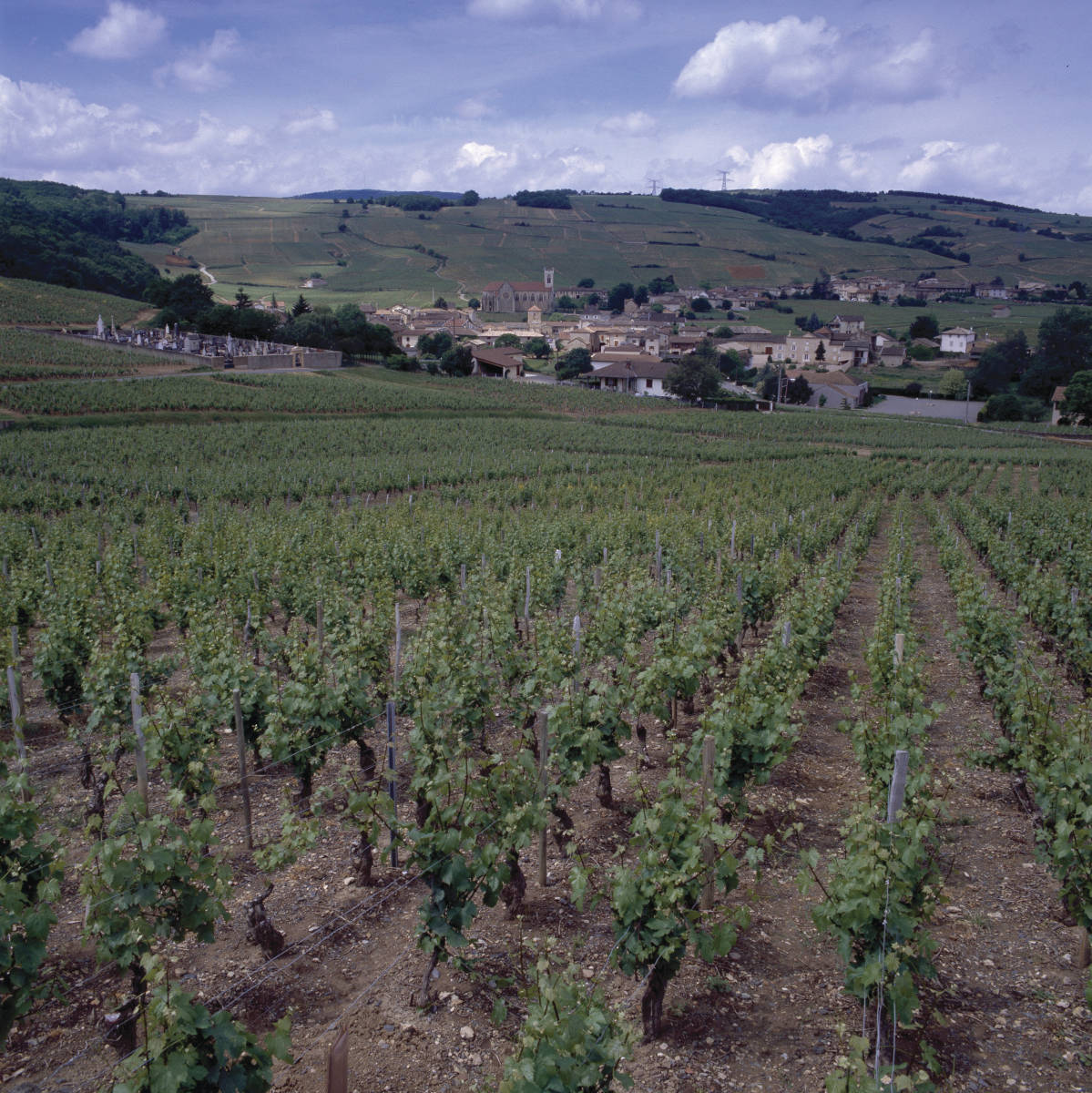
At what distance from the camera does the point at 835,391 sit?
8206cm

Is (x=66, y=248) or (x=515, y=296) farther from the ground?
(x=515, y=296)

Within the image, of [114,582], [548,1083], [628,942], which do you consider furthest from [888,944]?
[114,582]

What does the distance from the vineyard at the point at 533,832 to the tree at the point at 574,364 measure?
7352 centimetres

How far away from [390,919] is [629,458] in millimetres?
34505

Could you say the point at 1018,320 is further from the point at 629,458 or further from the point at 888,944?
the point at 888,944

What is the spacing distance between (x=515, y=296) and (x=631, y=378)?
221 ft

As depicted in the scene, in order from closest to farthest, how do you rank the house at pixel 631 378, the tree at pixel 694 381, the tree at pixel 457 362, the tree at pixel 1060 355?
the tree at pixel 694 381
the tree at pixel 457 362
the house at pixel 631 378
the tree at pixel 1060 355

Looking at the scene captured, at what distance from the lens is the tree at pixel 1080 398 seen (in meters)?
68.6

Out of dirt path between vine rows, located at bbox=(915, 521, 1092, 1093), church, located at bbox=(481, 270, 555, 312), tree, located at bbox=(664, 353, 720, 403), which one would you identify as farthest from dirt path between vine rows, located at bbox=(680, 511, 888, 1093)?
church, located at bbox=(481, 270, 555, 312)

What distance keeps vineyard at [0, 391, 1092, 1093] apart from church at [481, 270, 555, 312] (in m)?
130

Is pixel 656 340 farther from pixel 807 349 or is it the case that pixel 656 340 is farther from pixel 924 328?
pixel 924 328

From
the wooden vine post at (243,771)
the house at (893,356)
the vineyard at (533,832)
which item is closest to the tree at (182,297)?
the vineyard at (533,832)

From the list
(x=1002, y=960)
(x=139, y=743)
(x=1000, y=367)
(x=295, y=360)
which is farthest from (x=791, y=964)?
(x=1000, y=367)

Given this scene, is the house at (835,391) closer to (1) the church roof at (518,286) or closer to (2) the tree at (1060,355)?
(2) the tree at (1060,355)
